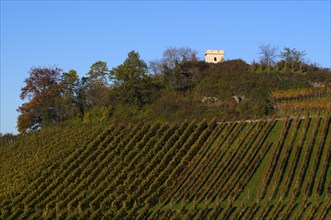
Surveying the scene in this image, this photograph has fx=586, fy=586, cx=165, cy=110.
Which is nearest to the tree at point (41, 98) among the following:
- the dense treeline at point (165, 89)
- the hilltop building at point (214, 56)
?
the dense treeline at point (165, 89)

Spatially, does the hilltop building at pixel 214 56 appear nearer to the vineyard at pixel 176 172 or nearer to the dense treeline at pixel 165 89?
the dense treeline at pixel 165 89

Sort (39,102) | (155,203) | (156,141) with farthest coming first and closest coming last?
1. (39,102)
2. (156,141)
3. (155,203)

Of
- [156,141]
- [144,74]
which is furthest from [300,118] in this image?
[144,74]

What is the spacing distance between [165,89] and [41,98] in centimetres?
1058

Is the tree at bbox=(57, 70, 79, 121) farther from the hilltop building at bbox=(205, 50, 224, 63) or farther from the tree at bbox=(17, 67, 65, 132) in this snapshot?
the hilltop building at bbox=(205, 50, 224, 63)

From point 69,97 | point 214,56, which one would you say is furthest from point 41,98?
point 214,56

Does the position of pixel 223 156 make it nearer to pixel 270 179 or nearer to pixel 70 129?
pixel 270 179

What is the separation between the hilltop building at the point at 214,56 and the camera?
56438 millimetres

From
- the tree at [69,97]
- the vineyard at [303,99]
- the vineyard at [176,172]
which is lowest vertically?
the vineyard at [176,172]

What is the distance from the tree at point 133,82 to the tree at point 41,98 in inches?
211

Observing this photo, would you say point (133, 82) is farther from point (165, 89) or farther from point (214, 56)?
point (214, 56)

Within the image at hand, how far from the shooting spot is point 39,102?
4922 cm

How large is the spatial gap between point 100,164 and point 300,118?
1313 cm

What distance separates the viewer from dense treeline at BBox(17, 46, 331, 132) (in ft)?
142
